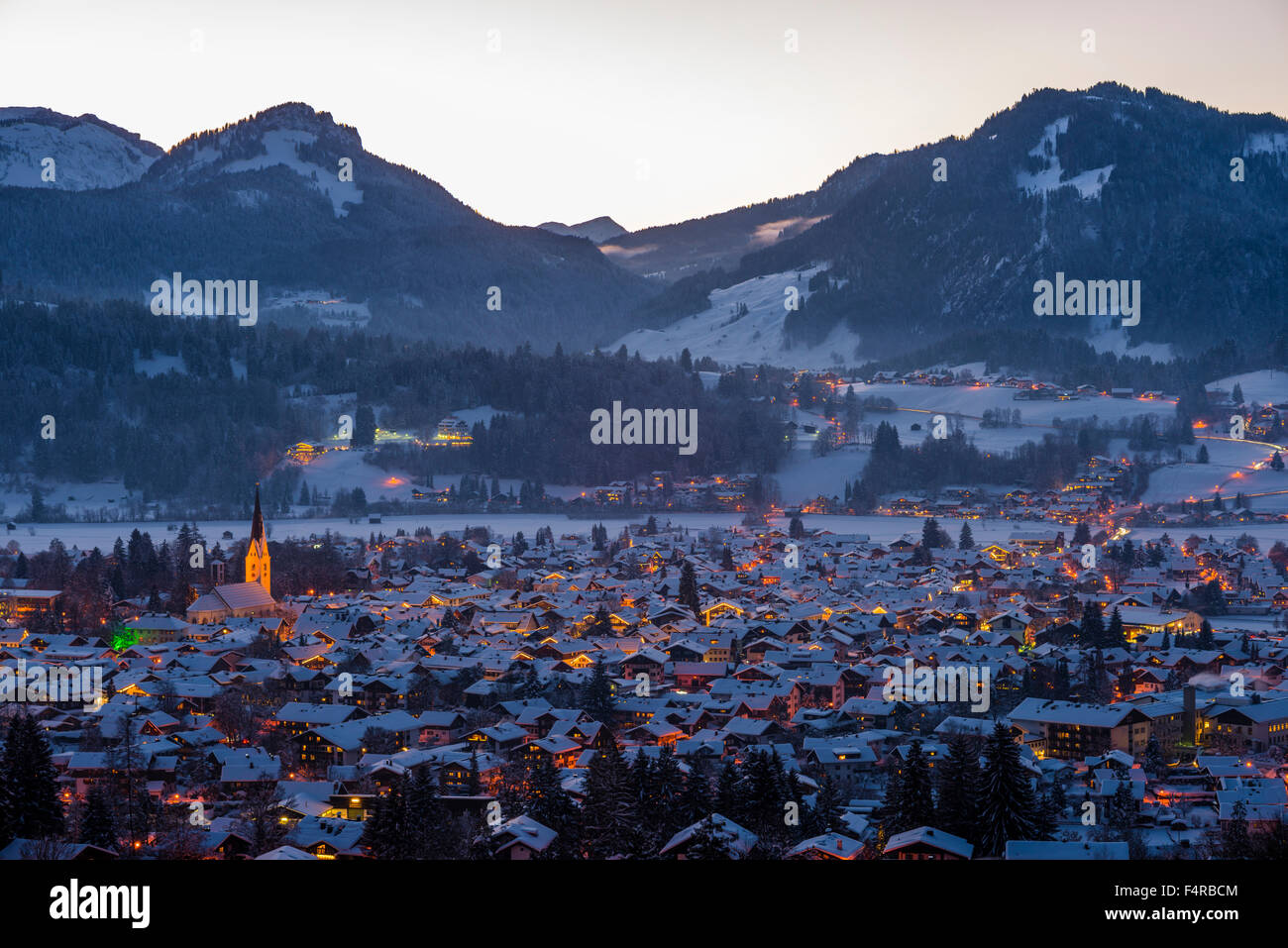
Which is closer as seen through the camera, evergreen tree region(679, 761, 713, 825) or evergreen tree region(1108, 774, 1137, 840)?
evergreen tree region(1108, 774, 1137, 840)

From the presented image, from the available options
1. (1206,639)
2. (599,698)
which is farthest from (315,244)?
(599,698)

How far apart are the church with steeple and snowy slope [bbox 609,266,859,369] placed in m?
52.6

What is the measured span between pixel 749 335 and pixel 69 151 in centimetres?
5774

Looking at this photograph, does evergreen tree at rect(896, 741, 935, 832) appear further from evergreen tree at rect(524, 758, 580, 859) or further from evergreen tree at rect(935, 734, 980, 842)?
evergreen tree at rect(524, 758, 580, 859)

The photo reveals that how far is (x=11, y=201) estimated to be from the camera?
81.6 metres

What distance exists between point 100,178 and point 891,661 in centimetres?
10475

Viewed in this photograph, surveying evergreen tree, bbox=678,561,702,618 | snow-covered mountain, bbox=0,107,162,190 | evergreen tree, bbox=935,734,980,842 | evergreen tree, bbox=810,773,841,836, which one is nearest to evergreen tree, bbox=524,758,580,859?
evergreen tree, bbox=810,773,841,836

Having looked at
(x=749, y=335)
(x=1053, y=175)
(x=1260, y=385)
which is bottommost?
(x=1260, y=385)

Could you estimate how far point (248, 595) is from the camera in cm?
2270

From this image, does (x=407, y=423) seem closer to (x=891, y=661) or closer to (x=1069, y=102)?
(x=891, y=661)

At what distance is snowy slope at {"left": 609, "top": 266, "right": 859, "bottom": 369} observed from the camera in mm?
81125

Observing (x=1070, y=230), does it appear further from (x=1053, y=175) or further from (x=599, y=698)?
(x=599, y=698)

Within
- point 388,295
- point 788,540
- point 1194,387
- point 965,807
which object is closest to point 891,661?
point 965,807

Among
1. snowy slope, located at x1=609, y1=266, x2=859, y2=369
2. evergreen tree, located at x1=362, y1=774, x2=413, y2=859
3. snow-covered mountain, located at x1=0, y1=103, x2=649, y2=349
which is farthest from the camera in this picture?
snowy slope, located at x1=609, y1=266, x2=859, y2=369
